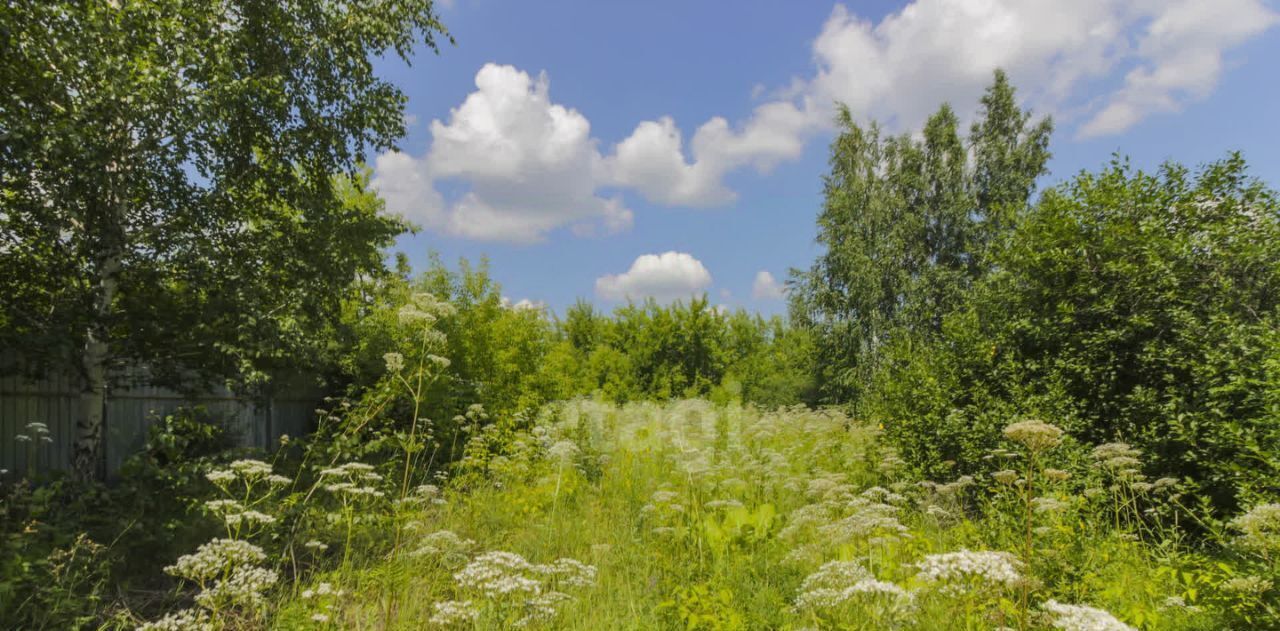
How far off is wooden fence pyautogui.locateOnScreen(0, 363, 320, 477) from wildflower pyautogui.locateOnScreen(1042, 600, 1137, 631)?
22.3ft

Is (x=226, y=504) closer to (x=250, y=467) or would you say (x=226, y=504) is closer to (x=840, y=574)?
(x=250, y=467)

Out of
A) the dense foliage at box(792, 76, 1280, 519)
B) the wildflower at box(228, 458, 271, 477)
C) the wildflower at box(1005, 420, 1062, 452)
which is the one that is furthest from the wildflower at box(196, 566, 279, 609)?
the dense foliage at box(792, 76, 1280, 519)

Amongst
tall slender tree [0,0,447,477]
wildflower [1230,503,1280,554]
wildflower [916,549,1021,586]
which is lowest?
wildflower [1230,503,1280,554]

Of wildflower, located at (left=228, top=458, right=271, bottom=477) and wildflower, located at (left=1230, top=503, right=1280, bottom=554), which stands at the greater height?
wildflower, located at (left=228, top=458, right=271, bottom=477)

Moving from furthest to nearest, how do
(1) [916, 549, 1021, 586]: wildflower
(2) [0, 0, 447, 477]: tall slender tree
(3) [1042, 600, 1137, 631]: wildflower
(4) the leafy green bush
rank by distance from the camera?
(2) [0, 0, 447, 477]: tall slender tree
(4) the leafy green bush
(1) [916, 549, 1021, 586]: wildflower
(3) [1042, 600, 1137, 631]: wildflower

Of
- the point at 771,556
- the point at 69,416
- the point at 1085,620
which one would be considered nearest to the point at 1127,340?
the point at 771,556

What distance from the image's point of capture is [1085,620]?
2.28 metres

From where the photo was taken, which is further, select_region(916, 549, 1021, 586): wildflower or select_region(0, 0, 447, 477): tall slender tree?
select_region(0, 0, 447, 477): tall slender tree

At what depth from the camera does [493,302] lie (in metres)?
13.8

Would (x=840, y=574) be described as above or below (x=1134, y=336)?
below

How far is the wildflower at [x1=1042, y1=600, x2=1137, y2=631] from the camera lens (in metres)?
2.17

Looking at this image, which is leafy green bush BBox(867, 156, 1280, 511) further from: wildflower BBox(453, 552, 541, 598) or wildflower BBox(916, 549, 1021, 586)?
wildflower BBox(453, 552, 541, 598)

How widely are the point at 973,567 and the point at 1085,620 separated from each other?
1.26 ft

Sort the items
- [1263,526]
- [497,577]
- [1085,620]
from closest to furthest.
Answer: [1085,620]
[497,577]
[1263,526]
